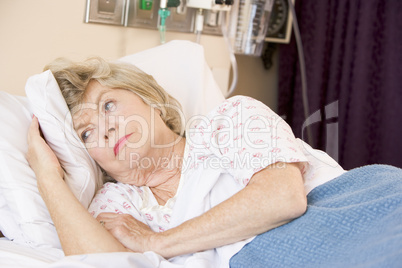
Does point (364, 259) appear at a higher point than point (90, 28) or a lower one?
lower

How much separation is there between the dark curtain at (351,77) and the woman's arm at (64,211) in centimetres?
134

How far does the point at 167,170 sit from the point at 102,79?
1.05 feet

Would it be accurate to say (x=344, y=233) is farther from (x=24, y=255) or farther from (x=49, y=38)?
(x=49, y=38)

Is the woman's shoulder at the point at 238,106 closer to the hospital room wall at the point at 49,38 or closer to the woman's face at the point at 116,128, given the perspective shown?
the woman's face at the point at 116,128

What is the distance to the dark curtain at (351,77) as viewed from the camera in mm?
2117

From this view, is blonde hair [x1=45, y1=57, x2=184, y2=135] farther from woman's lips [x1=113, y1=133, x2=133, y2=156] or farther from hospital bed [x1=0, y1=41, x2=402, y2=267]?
woman's lips [x1=113, y1=133, x2=133, y2=156]

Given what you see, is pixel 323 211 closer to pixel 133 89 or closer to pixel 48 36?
pixel 133 89

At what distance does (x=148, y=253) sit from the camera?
1.10m

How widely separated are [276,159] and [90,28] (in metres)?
0.85

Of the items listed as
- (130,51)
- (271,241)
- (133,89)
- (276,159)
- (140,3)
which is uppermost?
(140,3)

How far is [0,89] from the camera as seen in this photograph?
55.4 inches

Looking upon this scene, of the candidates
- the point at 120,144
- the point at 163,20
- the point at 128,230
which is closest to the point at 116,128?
the point at 120,144

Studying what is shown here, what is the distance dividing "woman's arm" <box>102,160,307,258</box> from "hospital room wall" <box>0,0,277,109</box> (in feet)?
2.20

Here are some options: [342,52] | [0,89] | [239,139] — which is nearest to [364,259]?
[239,139]
